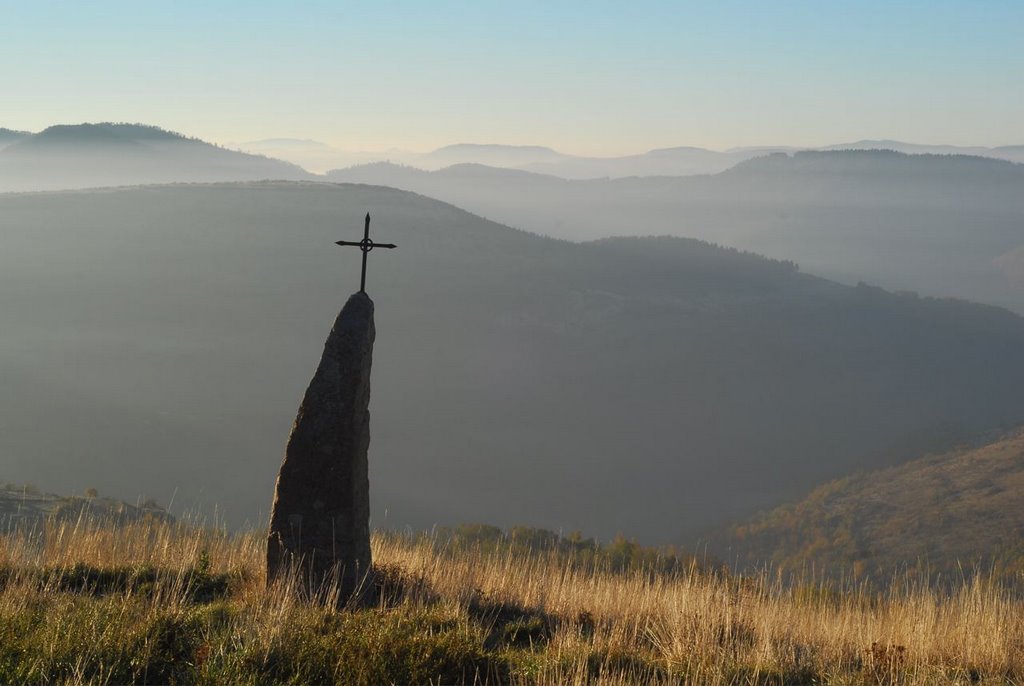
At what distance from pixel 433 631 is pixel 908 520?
45874 mm

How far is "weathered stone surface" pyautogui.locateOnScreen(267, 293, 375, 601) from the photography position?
6.76 metres

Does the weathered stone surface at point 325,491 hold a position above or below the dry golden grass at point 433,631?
above

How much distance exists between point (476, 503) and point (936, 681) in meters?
65.7

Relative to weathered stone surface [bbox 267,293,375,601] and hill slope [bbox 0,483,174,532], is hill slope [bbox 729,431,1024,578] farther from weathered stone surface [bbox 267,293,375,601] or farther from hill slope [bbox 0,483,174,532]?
weathered stone surface [bbox 267,293,375,601]

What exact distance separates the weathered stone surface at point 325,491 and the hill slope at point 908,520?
31903 millimetres

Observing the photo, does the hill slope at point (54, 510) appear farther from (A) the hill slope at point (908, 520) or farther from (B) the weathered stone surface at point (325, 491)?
(A) the hill slope at point (908, 520)

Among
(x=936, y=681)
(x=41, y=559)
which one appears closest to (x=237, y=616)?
(x=41, y=559)

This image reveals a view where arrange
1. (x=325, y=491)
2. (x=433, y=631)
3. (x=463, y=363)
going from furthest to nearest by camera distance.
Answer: (x=463, y=363) → (x=325, y=491) → (x=433, y=631)

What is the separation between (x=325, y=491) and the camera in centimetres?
678

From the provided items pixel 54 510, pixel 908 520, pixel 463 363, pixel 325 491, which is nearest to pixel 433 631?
pixel 325 491

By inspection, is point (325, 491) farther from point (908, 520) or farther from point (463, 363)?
point (463, 363)

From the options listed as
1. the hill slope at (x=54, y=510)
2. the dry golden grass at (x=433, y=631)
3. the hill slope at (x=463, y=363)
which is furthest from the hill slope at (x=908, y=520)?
the dry golden grass at (x=433, y=631)

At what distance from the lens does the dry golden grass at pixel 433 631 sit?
15.9 feet

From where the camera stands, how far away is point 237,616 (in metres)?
5.85
